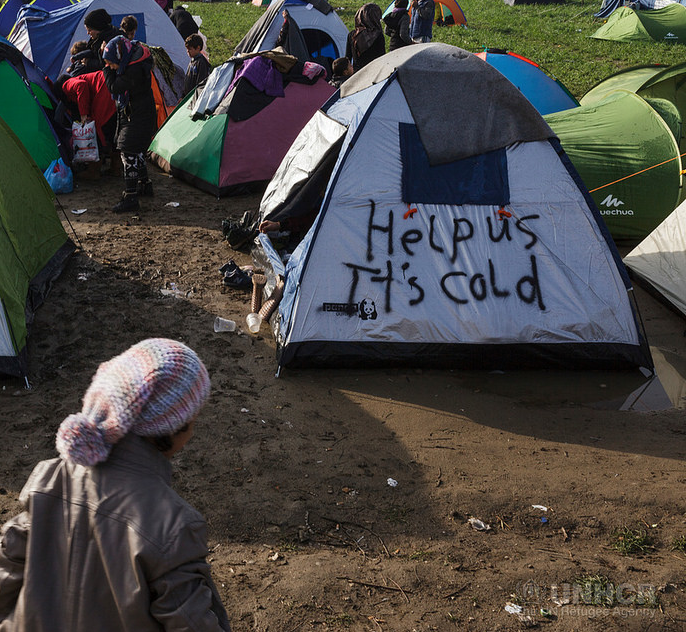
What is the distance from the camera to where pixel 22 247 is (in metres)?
6.43

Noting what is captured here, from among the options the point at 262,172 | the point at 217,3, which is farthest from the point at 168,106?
the point at 217,3

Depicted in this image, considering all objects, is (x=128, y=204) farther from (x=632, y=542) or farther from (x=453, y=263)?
(x=632, y=542)

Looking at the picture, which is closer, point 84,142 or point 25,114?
point 25,114

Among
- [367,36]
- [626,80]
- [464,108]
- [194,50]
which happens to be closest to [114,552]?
[464,108]

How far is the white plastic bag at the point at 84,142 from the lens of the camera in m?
9.19

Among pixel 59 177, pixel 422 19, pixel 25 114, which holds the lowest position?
pixel 59 177

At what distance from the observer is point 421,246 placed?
18.8 ft

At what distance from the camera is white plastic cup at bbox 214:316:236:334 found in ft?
20.7

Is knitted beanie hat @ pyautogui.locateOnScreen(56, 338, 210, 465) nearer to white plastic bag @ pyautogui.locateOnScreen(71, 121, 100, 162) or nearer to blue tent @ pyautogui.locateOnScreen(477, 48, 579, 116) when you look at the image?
white plastic bag @ pyautogui.locateOnScreen(71, 121, 100, 162)

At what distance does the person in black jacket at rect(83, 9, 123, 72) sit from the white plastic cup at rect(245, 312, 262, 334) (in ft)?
15.1

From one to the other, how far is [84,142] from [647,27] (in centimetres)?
1533

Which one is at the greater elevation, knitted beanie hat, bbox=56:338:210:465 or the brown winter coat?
knitted beanie hat, bbox=56:338:210:465

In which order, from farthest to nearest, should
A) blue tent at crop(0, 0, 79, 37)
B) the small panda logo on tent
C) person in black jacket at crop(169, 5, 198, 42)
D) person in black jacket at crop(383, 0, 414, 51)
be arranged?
person in black jacket at crop(169, 5, 198, 42) < blue tent at crop(0, 0, 79, 37) < person in black jacket at crop(383, 0, 414, 51) < the small panda logo on tent

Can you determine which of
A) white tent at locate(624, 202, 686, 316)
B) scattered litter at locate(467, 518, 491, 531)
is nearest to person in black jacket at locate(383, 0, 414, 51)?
white tent at locate(624, 202, 686, 316)
